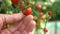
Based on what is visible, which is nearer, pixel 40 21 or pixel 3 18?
pixel 3 18

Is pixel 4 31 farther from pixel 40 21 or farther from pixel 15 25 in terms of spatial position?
pixel 40 21

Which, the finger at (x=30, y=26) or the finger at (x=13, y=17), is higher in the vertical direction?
the finger at (x=13, y=17)

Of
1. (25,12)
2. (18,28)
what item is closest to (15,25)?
(18,28)

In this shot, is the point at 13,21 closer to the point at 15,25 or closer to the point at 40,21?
the point at 15,25

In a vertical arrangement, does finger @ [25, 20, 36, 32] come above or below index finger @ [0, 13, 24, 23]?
below

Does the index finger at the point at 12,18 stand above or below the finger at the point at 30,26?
above

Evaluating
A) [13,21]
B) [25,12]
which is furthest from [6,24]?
[25,12]

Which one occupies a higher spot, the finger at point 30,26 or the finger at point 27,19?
the finger at point 27,19

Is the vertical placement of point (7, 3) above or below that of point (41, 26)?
above
